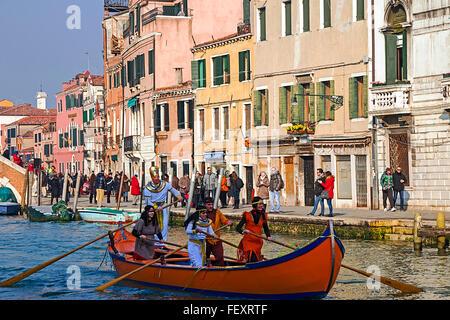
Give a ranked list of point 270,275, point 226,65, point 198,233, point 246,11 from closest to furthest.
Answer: point 270,275 < point 198,233 < point 246,11 < point 226,65

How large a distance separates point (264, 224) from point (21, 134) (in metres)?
85.0

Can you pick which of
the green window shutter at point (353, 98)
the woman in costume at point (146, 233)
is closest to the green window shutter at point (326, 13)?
the green window shutter at point (353, 98)

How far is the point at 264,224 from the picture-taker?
62.0 feet

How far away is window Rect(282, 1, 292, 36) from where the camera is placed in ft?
128

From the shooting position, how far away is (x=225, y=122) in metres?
44.9

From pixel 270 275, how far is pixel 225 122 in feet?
90.3

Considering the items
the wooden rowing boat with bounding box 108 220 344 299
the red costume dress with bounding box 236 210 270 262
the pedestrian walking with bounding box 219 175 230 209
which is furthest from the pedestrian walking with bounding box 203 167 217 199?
the red costume dress with bounding box 236 210 270 262

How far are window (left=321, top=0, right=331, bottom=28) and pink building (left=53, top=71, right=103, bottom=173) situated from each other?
136ft

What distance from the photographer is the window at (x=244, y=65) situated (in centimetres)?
4228

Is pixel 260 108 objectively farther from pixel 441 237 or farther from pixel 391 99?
pixel 441 237

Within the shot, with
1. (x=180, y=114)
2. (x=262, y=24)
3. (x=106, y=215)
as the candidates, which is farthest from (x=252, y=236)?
(x=180, y=114)

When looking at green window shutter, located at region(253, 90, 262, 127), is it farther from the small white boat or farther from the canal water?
the canal water
